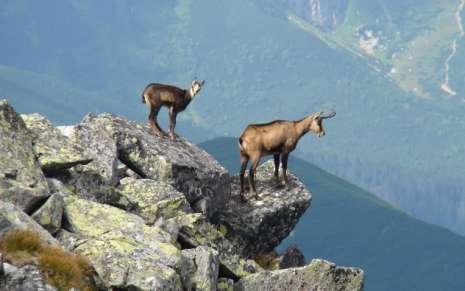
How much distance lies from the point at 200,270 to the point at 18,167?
6206 mm

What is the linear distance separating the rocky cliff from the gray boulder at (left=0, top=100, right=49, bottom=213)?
0.13 feet

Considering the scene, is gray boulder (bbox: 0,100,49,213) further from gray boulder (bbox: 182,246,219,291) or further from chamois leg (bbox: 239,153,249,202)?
chamois leg (bbox: 239,153,249,202)

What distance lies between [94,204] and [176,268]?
439cm

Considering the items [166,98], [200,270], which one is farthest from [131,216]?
[166,98]

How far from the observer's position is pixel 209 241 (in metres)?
39.1

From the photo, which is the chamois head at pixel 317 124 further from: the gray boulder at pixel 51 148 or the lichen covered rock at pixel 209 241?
the gray boulder at pixel 51 148

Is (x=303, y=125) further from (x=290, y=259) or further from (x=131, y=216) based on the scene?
(x=131, y=216)

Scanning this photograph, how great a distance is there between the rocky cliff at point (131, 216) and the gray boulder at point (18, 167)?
40 millimetres

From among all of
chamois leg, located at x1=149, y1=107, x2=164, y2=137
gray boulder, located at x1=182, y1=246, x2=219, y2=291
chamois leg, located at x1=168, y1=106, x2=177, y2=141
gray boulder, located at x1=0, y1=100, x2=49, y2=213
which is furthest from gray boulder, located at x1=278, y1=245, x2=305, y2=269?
gray boulder, located at x1=0, y1=100, x2=49, y2=213

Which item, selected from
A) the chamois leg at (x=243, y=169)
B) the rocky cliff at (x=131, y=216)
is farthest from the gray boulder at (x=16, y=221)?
the chamois leg at (x=243, y=169)

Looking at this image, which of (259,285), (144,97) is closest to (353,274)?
(259,285)

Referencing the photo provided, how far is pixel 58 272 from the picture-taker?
27.1 m

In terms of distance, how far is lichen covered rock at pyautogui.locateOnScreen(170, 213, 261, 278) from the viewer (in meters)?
38.6

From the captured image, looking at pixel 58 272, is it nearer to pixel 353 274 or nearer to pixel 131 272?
pixel 131 272
